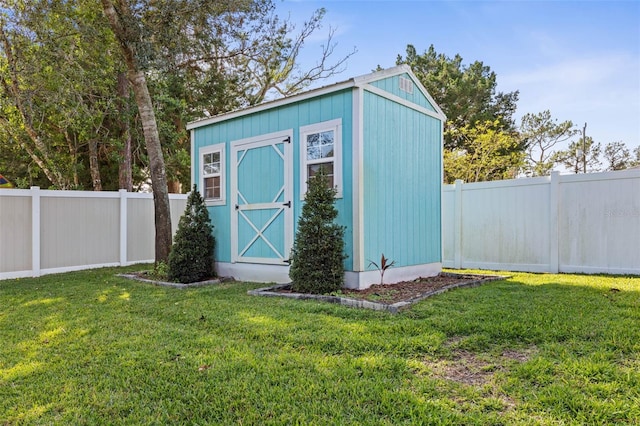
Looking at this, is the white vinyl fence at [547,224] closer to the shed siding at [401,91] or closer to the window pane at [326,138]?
the shed siding at [401,91]

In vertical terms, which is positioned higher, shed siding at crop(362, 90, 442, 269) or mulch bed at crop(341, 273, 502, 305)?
shed siding at crop(362, 90, 442, 269)

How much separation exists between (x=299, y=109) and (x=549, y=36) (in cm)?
636

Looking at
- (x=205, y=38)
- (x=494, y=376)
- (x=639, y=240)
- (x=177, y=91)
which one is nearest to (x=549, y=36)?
(x=639, y=240)

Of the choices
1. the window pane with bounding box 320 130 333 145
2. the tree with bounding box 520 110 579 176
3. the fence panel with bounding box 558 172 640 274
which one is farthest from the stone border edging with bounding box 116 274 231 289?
the tree with bounding box 520 110 579 176

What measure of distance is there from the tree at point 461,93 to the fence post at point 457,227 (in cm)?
1099

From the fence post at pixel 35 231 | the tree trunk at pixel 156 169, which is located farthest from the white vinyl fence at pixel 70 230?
the tree trunk at pixel 156 169

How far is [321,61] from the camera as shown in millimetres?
15445

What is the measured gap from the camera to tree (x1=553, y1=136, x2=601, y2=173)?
24734 millimetres

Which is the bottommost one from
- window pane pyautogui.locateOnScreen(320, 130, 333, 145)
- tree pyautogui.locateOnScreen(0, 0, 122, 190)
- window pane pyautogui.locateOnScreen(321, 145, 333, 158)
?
window pane pyautogui.locateOnScreen(321, 145, 333, 158)

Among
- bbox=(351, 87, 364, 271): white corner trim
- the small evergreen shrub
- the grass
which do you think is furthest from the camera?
the small evergreen shrub

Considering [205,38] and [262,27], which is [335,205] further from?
[262,27]

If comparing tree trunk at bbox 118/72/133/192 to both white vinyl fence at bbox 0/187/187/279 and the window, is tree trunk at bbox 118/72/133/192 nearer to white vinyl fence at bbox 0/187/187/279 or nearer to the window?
white vinyl fence at bbox 0/187/187/279

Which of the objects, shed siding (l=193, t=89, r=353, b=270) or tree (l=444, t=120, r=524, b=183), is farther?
tree (l=444, t=120, r=524, b=183)

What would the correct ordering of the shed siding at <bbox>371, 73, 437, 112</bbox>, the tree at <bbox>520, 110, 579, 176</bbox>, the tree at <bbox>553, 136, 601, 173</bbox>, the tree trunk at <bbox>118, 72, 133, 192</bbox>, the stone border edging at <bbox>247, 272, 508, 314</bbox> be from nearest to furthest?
the stone border edging at <bbox>247, 272, 508, 314</bbox> → the shed siding at <bbox>371, 73, 437, 112</bbox> → the tree trunk at <bbox>118, 72, 133, 192</bbox> → the tree at <bbox>520, 110, 579, 176</bbox> → the tree at <bbox>553, 136, 601, 173</bbox>
